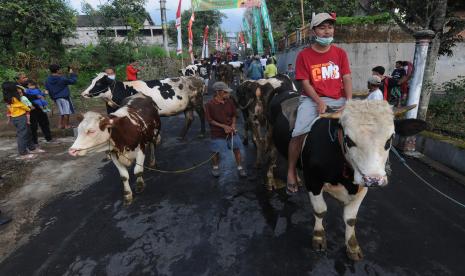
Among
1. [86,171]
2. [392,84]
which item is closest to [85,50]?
[86,171]

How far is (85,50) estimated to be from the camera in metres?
21.0

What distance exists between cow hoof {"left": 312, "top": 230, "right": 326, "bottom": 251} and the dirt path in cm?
371

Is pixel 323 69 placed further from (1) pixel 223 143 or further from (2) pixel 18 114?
(2) pixel 18 114

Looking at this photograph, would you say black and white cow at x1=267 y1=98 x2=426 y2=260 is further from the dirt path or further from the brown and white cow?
the dirt path

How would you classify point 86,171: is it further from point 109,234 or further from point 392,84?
point 392,84

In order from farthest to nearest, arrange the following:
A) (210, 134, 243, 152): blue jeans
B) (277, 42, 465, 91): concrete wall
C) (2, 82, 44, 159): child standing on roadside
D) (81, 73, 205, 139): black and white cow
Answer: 1. (277, 42, 465, 91): concrete wall
2. (81, 73, 205, 139): black and white cow
3. (2, 82, 44, 159): child standing on roadside
4. (210, 134, 243, 152): blue jeans

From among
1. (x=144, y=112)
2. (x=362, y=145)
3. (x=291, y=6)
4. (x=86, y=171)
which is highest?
(x=291, y=6)

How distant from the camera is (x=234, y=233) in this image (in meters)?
3.84

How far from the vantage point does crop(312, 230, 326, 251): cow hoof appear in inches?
134

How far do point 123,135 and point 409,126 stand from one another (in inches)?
152

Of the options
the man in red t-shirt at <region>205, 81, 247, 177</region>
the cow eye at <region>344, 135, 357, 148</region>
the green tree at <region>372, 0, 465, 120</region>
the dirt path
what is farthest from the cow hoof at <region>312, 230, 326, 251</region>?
the green tree at <region>372, 0, 465, 120</region>

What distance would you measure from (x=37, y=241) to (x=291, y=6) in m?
23.6

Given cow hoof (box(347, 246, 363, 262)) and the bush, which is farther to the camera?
the bush

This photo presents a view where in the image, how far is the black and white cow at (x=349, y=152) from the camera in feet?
7.68
